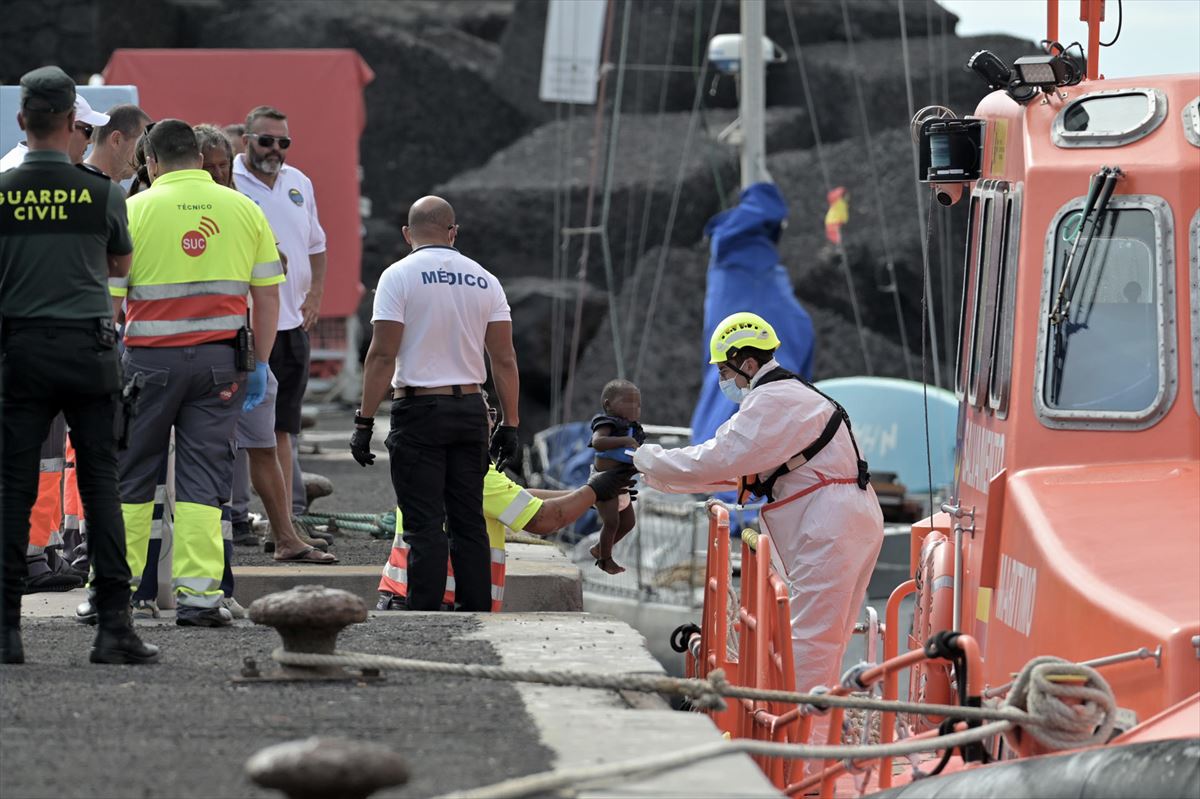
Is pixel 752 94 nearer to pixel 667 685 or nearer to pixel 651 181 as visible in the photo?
pixel 651 181

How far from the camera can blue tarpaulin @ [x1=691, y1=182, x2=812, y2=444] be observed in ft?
57.7

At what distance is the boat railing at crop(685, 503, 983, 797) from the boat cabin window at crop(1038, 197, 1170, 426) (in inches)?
40.2

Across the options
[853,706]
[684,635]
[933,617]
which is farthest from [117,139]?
[853,706]

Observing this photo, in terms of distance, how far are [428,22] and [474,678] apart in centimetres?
2725

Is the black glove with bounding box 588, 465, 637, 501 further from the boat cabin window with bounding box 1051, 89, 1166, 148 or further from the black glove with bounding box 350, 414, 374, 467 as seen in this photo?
the boat cabin window with bounding box 1051, 89, 1166, 148

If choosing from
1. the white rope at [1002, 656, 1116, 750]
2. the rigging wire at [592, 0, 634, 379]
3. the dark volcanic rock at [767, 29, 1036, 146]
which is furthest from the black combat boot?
the dark volcanic rock at [767, 29, 1036, 146]

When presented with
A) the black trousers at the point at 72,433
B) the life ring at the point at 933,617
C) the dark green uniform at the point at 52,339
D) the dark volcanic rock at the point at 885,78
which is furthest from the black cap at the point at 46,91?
the dark volcanic rock at the point at 885,78

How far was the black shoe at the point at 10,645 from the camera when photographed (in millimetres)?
5879

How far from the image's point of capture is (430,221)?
775cm

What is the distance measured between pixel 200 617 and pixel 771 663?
7.15 ft

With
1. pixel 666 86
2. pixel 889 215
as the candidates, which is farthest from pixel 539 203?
pixel 889 215

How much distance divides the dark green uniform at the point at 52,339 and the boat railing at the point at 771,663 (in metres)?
2.11

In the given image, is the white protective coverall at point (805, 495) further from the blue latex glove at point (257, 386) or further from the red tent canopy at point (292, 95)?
the red tent canopy at point (292, 95)

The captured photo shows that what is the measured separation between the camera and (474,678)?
560cm
